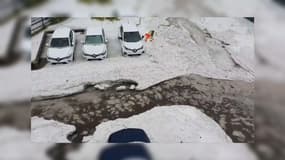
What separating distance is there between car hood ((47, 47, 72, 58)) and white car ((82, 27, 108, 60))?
15cm

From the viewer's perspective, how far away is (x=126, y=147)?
395 cm

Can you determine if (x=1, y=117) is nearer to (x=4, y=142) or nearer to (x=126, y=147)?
(x=4, y=142)

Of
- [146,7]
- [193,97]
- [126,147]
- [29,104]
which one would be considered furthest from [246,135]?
[29,104]

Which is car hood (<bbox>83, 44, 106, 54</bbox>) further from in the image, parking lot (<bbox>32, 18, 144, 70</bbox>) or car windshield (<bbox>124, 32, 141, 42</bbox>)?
car windshield (<bbox>124, 32, 141, 42</bbox>)

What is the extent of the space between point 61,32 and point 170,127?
143cm

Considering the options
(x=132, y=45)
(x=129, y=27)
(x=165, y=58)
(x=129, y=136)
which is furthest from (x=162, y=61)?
(x=129, y=136)

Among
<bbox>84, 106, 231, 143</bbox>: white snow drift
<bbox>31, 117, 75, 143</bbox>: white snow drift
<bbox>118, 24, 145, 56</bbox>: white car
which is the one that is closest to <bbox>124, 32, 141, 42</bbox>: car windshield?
<bbox>118, 24, 145, 56</bbox>: white car

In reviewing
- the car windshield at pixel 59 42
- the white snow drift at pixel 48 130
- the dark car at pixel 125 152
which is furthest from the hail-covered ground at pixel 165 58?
the dark car at pixel 125 152

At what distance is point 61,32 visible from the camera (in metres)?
4.13

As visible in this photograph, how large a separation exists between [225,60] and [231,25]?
0.37 metres

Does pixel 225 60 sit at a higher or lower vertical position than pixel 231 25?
lower

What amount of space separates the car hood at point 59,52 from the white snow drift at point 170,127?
0.80m

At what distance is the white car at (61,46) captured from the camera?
412 cm

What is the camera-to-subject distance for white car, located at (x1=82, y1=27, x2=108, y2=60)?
4.15m
